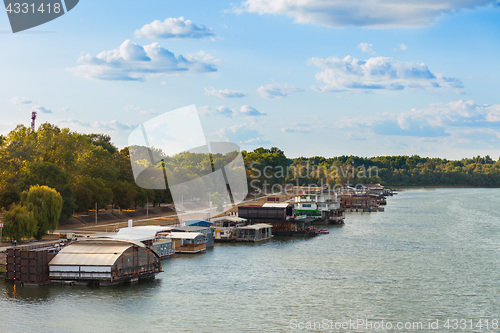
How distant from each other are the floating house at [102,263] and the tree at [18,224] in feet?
62.0

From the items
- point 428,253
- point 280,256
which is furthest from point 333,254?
point 428,253

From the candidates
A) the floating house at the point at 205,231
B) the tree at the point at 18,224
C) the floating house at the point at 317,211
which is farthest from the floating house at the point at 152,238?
the floating house at the point at 317,211

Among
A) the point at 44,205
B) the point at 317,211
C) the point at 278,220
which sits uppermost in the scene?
the point at 44,205

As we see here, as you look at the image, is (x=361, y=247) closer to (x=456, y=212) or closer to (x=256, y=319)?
(x=256, y=319)

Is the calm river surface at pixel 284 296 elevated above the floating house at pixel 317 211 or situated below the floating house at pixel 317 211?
below

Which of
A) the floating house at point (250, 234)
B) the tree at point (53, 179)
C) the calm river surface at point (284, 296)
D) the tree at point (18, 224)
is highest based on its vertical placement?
the tree at point (53, 179)

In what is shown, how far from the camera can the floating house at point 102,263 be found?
62.3 m

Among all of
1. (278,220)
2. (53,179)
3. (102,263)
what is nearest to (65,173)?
(53,179)

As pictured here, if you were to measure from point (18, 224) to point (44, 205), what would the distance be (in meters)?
9.11

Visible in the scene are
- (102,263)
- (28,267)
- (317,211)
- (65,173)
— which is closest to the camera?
(102,263)

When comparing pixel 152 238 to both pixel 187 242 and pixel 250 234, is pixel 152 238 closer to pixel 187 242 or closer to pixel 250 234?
pixel 187 242

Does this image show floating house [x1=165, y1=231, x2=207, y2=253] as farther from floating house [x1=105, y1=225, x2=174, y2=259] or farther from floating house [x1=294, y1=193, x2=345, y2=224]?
floating house [x1=294, y1=193, x2=345, y2=224]

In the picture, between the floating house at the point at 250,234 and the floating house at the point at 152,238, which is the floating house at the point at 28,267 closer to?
the floating house at the point at 152,238

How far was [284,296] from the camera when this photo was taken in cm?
6034
